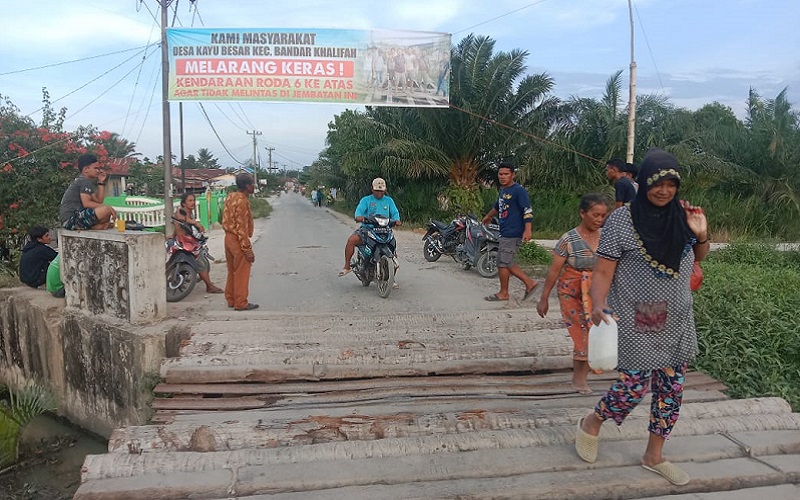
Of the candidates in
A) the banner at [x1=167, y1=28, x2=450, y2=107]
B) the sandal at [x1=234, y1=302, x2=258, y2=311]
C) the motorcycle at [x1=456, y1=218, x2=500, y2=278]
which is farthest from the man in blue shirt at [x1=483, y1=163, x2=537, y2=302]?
the banner at [x1=167, y1=28, x2=450, y2=107]

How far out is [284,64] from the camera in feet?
32.7

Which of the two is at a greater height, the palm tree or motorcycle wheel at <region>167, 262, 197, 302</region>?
the palm tree

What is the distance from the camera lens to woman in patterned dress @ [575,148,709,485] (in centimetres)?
259

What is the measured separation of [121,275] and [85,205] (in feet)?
3.91

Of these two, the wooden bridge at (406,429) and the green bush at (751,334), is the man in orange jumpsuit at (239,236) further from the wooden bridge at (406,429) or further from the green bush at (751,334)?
the green bush at (751,334)

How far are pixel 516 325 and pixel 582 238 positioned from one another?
1.65 m

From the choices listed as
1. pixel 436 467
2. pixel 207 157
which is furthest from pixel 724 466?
pixel 207 157

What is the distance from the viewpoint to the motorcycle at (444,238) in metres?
10.2

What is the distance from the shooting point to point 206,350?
465 centimetres

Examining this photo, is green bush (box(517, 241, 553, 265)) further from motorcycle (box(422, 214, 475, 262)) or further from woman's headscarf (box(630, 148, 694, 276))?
woman's headscarf (box(630, 148, 694, 276))

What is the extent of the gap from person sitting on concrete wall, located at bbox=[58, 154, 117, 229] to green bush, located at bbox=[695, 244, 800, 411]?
19.4ft

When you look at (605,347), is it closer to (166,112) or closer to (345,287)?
(345,287)

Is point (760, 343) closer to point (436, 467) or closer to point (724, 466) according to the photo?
point (724, 466)

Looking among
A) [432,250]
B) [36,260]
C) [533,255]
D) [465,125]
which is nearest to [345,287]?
[432,250]
